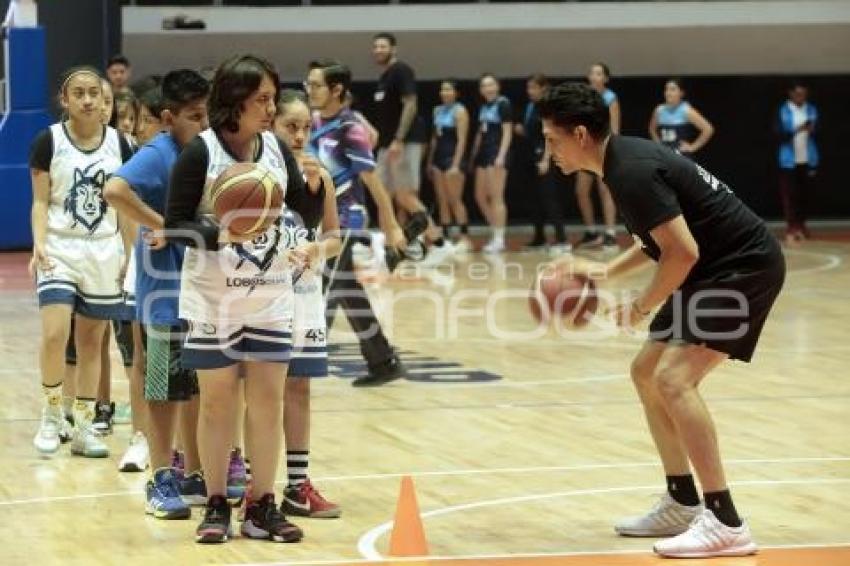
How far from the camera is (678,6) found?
2344 cm

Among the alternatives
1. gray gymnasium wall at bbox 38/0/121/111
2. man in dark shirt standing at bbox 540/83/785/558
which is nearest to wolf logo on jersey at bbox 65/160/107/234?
man in dark shirt standing at bbox 540/83/785/558

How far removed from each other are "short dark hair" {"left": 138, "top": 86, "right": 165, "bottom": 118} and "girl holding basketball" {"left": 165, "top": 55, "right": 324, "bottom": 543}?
1.10 metres

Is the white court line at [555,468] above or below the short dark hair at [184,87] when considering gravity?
below

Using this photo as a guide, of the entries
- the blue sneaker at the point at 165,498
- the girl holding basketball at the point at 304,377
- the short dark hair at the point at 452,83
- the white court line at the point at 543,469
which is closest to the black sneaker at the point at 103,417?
the white court line at the point at 543,469

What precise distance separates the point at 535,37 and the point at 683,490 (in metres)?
16.5

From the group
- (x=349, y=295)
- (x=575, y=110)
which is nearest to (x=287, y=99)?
(x=575, y=110)

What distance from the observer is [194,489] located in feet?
25.6

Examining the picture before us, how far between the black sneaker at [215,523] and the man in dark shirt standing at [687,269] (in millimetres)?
1636

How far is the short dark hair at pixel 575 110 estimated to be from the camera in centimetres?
675

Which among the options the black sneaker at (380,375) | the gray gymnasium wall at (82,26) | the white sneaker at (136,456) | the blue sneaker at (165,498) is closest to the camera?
the blue sneaker at (165,498)

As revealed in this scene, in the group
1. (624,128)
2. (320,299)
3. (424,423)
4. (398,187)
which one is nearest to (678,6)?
(624,128)

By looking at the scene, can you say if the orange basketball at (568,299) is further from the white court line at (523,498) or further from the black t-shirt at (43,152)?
the black t-shirt at (43,152)

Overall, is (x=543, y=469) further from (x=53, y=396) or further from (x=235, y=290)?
(x=53, y=396)

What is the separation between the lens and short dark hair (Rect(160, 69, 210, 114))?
7.51 m
